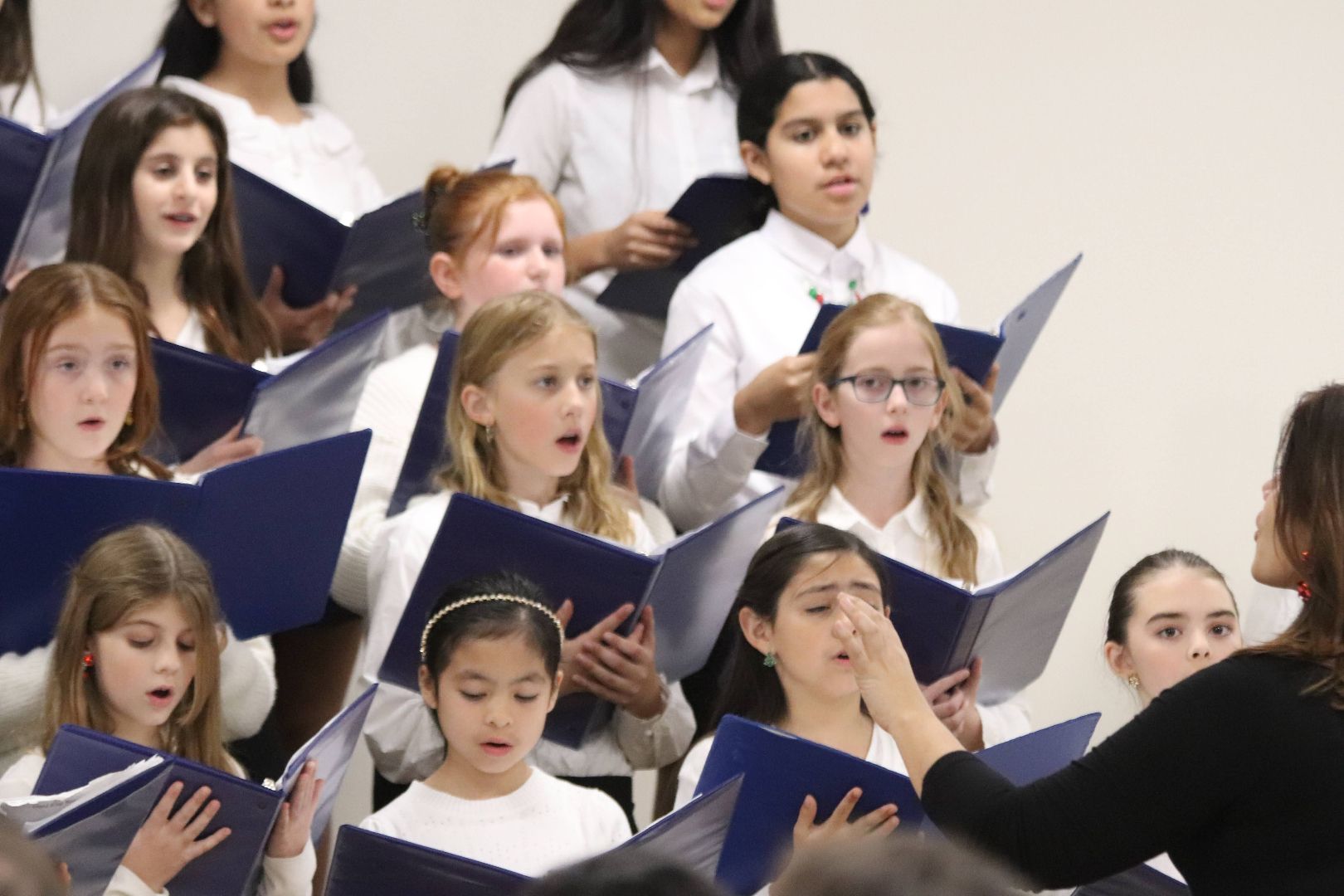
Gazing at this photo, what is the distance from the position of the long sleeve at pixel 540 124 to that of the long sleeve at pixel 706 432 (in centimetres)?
44

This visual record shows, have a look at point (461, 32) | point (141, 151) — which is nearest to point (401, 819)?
point (141, 151)

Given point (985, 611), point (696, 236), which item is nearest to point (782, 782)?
point (985, 611)

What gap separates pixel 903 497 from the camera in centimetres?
327

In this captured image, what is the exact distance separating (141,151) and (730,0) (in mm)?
1190

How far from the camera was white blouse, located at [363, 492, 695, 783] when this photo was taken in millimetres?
2912

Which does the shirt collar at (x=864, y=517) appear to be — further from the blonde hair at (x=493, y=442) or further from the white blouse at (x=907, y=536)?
the blonde hair at (x=493, y=442)

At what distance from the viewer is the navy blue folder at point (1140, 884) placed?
231cm

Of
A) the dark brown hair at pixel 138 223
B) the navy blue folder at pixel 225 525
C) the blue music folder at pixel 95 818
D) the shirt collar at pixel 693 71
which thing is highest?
the shirt collar at pixel 693 71

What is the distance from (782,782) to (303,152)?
191 centimetres

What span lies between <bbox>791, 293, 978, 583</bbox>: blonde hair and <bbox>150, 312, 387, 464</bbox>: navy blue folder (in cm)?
70

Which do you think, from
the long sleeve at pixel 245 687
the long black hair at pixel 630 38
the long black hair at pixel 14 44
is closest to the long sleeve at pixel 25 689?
the long sleeve at pixel 245 687

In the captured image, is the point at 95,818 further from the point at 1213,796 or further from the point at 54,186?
the point at 54,186

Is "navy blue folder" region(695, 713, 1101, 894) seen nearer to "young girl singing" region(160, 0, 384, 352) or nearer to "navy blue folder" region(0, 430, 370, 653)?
"navy blue folder" region(0, 430, 370, 653)

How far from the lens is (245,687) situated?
9.32 ft
